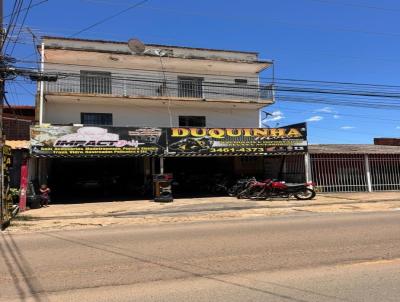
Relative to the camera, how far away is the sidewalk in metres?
15.7

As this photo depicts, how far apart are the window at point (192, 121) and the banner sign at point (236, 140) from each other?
20.4 feet

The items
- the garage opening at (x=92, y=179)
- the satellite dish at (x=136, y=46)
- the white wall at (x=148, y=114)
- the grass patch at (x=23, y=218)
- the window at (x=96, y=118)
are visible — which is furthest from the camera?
the window at (x=96, y=118)

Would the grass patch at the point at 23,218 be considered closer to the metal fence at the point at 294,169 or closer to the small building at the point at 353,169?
the metal fence at the point at 294,169

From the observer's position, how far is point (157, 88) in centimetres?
3016

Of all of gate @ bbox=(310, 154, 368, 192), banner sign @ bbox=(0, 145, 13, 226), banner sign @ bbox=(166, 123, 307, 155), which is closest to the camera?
banner sign @ bbox=(0, 145, 13, 226)

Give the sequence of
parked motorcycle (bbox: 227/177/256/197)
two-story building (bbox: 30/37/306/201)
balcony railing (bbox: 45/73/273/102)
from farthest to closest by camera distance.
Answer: balcony railing (bbox: 45/73/273/102), two-story building (bbox: 30/37/306/201), parked motorcycle (bbox: 227/177/256/197)

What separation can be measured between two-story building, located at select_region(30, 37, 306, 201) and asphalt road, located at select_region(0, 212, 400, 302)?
14006mm

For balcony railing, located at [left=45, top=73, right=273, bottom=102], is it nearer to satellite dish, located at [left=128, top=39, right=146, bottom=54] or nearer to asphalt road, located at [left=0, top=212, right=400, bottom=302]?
satellite dish, located at [left=128, top=39, right=146, bottom=54]

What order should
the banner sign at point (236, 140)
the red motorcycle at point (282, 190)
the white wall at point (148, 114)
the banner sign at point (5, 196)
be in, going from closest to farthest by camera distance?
the banner sign at point (5, 196)
the red motorcycle at point (282, 190)
the banner sign at point (236, 140)
the white wall at point (148, 114)

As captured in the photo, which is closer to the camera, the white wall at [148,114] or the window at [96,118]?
the white wall at [148,114]

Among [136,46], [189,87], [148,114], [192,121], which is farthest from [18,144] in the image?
[189,87]

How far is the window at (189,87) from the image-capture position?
31031mm

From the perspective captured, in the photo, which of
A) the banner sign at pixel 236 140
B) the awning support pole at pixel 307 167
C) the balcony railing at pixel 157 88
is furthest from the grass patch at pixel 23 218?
the awning support pole at pixel 307 167

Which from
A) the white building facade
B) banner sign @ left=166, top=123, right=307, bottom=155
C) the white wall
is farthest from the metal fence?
the white wall
